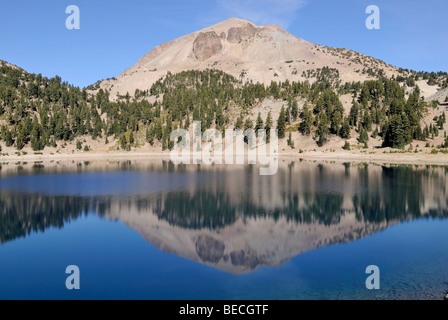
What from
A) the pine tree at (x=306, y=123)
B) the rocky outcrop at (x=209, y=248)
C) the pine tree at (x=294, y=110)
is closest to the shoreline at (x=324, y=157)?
the pine tree at (x=306, y=123)

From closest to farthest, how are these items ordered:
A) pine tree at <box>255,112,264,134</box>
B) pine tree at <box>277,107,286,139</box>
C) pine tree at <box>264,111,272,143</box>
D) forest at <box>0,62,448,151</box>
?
1. forest at <box>0,62,448,151</box>
2. pine tree at <box>277,107,286,139</box>
3. pine tree at <box>264,111,272,143</box>
4. pine tree at <box>255,112,264,134</box>

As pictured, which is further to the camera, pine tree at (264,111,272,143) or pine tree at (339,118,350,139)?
pine tree at (264,111,272,143)

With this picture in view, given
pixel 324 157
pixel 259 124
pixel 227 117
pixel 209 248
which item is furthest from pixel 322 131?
pixel 209 248

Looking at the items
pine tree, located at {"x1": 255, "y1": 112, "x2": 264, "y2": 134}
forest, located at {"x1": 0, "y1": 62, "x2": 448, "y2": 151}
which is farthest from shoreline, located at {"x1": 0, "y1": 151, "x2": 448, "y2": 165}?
pine tree, located at {"x1": 255, "y1": 112, "x2": 264, "y2": 134}

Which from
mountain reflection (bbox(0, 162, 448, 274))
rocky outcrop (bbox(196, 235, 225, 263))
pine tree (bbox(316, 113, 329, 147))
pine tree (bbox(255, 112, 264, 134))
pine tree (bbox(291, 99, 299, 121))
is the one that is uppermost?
pine tree (bbox(291, 99, 299, 121))

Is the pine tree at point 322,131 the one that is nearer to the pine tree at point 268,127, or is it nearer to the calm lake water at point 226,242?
the pine tree at point 268,127

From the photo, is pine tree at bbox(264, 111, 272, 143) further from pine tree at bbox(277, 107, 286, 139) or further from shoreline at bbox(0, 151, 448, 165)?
shoreline at bbox(0, 151, 448, 165)

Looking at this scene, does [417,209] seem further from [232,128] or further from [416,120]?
[232,128]
